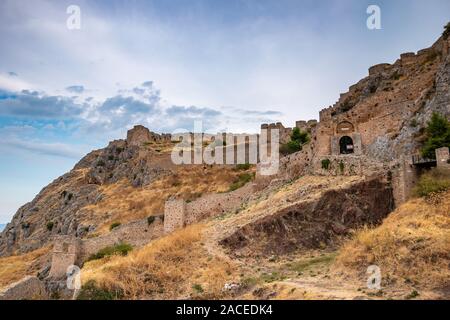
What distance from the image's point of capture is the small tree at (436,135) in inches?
688

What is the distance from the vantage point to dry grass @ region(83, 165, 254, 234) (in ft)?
114

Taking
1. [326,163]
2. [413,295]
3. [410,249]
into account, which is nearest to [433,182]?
[410,249]

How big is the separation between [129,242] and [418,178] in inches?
645

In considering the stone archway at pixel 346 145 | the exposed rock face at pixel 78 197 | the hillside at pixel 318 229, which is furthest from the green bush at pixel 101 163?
the stone archway at pixel 346 145

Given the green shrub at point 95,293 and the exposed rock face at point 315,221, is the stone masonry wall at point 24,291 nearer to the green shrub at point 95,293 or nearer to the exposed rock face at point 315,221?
the green shrub at point 95,293

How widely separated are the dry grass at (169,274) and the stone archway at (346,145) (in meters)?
11.3

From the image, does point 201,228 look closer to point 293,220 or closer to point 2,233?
point 293,220

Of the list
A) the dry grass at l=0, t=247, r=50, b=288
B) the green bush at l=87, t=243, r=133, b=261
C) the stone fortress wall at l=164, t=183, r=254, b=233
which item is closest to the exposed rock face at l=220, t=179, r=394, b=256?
the stone fortress wall at l=164, t=183, r=254, b=233

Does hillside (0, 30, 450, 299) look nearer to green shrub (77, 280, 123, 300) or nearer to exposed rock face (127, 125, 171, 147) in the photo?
green shrub (77, 280, 123, 300)

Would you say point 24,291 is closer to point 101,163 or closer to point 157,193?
point 157,193

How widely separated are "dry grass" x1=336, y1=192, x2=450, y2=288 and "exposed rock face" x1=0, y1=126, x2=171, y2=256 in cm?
2632

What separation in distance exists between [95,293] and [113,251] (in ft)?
28.5

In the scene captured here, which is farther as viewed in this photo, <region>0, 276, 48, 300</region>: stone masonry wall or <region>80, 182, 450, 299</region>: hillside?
<region>0, 276, 48, 300</region>: stone masonry wall

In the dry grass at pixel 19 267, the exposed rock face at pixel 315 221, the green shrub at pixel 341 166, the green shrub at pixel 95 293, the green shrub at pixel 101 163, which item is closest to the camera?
the green shrub at pixel 95 293
